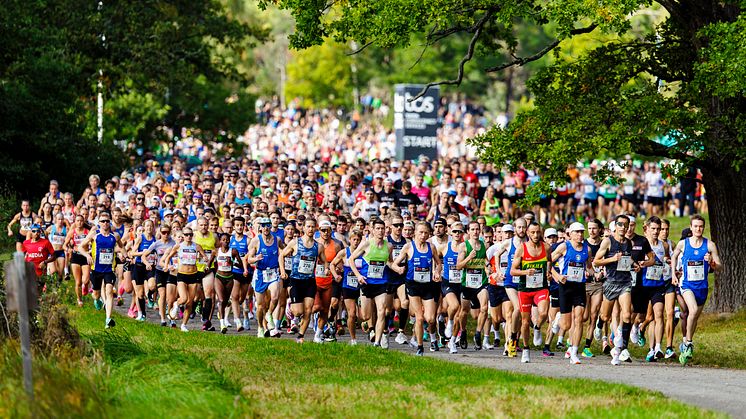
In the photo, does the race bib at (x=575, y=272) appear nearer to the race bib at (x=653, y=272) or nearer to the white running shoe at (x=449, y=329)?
the race bib at (x=653, y=272)

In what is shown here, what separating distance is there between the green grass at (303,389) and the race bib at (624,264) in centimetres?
307

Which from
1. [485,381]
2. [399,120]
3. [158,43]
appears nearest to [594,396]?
[485,381]

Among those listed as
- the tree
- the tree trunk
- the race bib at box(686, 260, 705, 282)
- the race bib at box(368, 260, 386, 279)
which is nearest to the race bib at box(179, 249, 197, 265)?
the race bib at box(368, 260, 386, 279)

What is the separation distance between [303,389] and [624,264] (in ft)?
20.7

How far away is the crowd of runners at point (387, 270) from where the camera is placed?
19.3 m

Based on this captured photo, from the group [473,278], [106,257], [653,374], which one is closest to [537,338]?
[473,278]

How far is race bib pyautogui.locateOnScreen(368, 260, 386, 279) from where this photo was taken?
Result: 2011cm

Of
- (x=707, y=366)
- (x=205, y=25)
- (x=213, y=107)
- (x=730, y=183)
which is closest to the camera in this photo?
A: (x=707, y=366)

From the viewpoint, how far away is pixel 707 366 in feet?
62.7

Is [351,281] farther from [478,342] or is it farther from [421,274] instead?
[478,342]

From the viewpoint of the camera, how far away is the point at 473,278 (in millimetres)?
21375

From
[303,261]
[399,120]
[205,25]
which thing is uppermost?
[205,25]

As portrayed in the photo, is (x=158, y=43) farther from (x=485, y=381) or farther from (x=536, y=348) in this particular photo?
(x=485, y=381)

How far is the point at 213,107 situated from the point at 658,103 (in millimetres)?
32266
